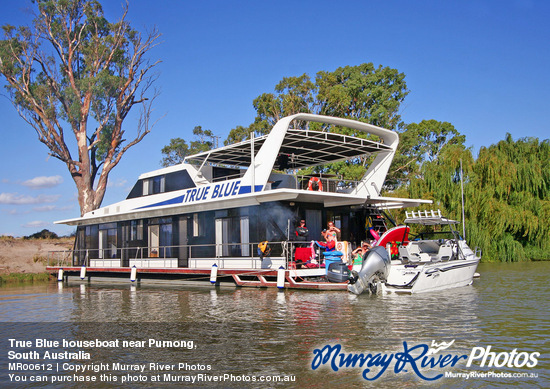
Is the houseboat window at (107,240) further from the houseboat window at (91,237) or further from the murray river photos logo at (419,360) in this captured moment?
the murray river photos logo at (419,360)

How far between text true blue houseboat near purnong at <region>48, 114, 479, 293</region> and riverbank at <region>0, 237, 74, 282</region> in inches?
357

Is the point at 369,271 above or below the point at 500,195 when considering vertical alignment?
below

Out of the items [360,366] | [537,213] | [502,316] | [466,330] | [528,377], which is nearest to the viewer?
[528,377]

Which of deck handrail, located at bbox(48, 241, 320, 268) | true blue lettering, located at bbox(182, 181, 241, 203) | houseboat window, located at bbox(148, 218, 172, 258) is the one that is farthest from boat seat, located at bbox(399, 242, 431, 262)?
houseboat window, located at bbox(148, 218, 172, 258)

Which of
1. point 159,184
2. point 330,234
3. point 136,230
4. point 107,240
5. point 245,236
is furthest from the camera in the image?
point 107,240

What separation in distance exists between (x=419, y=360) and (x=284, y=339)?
2329 millimetres

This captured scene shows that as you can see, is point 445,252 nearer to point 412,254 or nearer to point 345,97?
point 412,254

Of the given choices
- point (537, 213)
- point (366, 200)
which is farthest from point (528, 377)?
point (537, 213)

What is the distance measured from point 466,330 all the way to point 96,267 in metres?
18.7

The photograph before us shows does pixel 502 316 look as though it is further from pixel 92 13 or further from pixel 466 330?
pixel 92 13

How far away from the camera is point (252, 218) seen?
647 inches

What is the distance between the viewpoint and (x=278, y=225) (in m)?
15.9

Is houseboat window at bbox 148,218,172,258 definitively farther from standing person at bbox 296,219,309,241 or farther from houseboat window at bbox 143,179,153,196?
standing person at bbox 296,219,309,241

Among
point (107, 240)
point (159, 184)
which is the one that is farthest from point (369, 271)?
point (107, 240)
